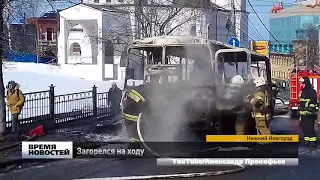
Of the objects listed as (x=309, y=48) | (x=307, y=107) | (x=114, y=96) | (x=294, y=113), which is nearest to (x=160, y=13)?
(x=114, y=96)

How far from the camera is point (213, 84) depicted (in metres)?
11.2

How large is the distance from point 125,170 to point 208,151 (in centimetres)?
181

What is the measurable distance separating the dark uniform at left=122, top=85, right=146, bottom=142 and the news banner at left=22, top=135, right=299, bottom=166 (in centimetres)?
32

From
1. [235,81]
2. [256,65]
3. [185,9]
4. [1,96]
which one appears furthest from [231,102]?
[185,9]

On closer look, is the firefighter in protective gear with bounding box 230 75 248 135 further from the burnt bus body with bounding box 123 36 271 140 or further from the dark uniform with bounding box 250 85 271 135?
the dark uniform with bounding box 250 85 271 135

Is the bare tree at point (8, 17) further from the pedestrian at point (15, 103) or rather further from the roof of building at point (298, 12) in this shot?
the roof of building at point (298, 12)

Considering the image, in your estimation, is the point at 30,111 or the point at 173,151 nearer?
the point at 173,151

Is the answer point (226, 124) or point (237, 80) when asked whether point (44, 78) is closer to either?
point (237, 80)

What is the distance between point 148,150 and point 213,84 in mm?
1918

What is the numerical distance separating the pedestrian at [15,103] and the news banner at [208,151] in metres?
3.74

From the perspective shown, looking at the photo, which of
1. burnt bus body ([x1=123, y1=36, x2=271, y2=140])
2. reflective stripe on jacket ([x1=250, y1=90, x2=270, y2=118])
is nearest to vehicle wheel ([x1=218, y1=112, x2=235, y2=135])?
burnt bus body ([x1=123, y1=36, x2=271, y2=140])

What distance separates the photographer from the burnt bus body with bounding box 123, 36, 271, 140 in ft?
36.2

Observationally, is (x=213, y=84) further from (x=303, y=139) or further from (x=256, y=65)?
(x=256, y=65)

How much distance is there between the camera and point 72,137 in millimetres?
15195
